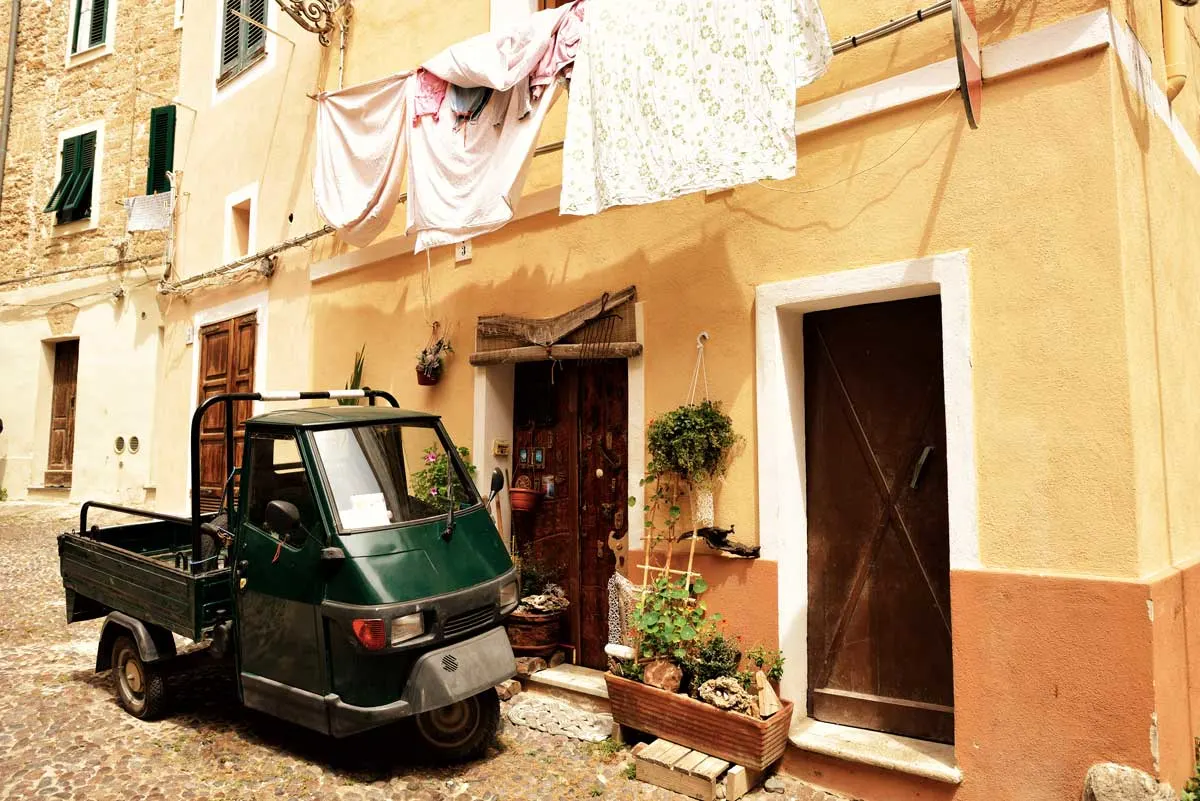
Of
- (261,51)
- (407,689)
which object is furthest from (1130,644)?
(261,51)

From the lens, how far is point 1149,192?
13.7ft

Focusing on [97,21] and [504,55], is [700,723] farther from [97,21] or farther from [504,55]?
[97,21]

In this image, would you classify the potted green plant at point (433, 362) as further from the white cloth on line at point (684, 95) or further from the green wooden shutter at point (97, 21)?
the green wooden shutter at point (97, 21)

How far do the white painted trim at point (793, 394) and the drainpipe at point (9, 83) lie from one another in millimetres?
16451

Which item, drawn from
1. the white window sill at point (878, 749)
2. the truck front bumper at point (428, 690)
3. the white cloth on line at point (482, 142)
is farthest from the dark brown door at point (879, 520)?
the white cloth on line at point (482, 142)

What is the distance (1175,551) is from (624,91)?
156 inches

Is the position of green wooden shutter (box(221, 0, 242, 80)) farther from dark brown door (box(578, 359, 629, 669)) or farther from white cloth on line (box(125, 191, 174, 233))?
dark brown door (box(578, 359, 629, 669))

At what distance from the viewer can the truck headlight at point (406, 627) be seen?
Answer: 13.0ft

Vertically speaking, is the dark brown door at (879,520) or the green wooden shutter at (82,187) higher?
the green wooden shutter at (82,187)

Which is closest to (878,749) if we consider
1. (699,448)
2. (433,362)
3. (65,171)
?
(699,448)

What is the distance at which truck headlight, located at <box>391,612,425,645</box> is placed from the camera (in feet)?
13.0

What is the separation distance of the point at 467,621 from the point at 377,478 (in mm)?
941

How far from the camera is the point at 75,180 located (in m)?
14.2

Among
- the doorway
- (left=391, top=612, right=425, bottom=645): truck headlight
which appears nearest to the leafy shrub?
the doorway
